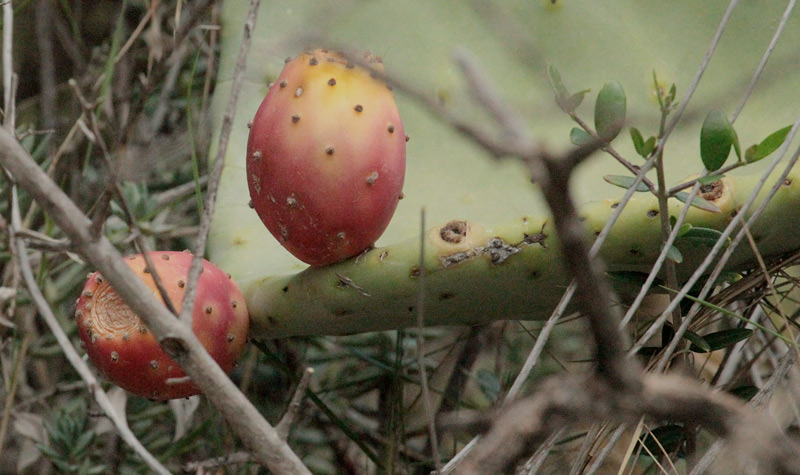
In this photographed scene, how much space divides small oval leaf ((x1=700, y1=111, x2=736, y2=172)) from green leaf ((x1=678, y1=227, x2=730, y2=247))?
0.05 metres

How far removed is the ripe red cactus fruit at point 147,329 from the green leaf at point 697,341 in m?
0.43

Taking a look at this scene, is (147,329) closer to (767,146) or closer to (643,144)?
(643,144)

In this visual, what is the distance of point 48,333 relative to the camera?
1309 millimetres

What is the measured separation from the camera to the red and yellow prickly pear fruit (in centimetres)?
70

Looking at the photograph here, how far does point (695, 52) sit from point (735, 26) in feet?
0.19

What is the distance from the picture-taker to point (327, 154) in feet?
2.28

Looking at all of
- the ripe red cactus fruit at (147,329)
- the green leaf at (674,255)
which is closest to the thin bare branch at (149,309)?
the ripe red cactus fruit at (147,329)

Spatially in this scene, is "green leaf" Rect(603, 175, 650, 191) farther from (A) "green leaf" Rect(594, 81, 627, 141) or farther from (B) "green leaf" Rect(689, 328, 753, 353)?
(B) "green leaf" Rect(689, 328, 753, 353)

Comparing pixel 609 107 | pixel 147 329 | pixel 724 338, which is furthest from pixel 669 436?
pixel 147 329

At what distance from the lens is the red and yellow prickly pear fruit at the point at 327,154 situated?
70 centimetres

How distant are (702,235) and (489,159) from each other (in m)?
0.22

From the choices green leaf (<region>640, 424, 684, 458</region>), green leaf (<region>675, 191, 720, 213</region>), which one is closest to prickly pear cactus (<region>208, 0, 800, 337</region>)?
green leaf (<region>675, 191, 720, 213</region>)

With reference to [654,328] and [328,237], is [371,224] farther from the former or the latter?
[654,328]

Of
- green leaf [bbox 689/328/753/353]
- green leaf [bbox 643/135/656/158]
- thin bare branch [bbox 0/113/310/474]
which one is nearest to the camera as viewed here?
thin bare branch [bbox 0/113/310/474]
